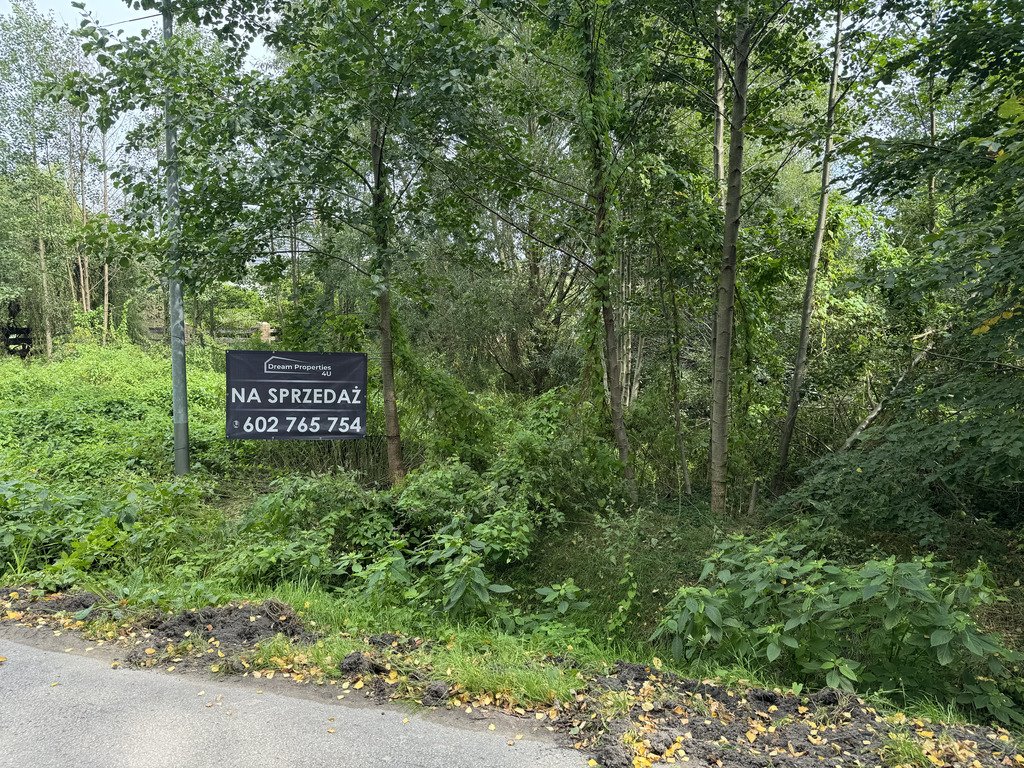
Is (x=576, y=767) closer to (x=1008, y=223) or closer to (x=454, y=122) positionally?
(x=1008, y=223)

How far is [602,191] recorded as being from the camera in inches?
255

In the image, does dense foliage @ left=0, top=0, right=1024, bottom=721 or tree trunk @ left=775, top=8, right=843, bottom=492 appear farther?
tree trunk @ left=775, top=8, right=843, bottom=492

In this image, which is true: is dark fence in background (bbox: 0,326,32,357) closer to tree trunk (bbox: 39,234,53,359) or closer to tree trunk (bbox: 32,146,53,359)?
tree trunk (bbox: 32,146,53,359)

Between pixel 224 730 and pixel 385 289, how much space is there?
4.32m

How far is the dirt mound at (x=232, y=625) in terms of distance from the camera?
12.5 ft

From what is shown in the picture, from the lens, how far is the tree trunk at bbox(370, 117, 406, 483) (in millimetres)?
6555

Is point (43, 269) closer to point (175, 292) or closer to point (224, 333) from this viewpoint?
point (224, 333)

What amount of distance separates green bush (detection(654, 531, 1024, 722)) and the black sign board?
3.94 metres

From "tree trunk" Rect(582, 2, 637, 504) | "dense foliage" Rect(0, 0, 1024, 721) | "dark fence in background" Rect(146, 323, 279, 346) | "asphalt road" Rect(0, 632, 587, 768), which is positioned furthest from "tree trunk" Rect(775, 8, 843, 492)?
"dark fence in background" Rect(146, 323, 279, 346)

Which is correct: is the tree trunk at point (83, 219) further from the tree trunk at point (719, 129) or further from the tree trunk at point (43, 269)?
the tree trunk at point (719, 129)

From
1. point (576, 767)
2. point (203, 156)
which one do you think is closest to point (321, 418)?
point (203, 156)

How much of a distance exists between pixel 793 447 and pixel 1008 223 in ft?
13.0

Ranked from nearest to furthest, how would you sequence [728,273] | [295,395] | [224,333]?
[728,273], [295,395], [224,333]

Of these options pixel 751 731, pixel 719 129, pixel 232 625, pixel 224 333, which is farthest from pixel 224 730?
pixel 224 333
